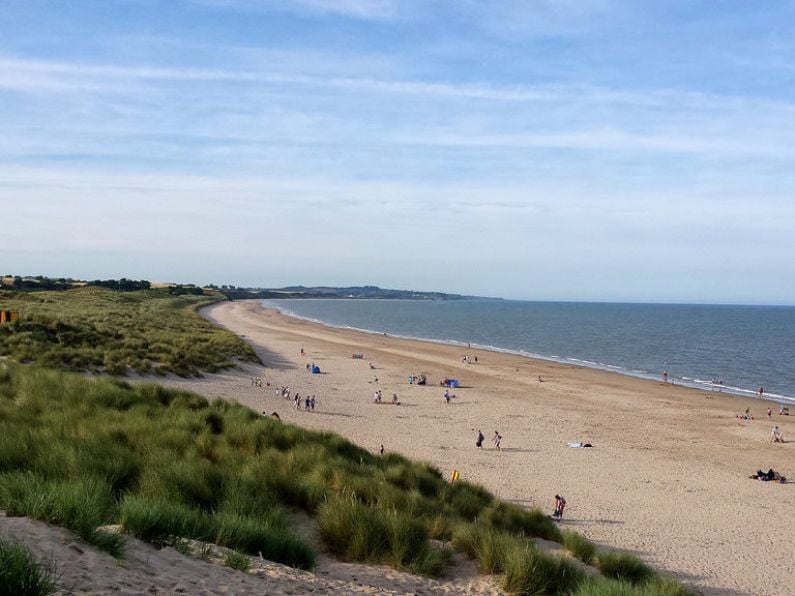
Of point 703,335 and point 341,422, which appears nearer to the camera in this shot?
point 341,422

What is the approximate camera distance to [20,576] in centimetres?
349

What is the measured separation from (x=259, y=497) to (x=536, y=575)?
324cm

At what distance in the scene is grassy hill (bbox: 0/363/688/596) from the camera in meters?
5.75

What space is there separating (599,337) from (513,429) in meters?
61.6

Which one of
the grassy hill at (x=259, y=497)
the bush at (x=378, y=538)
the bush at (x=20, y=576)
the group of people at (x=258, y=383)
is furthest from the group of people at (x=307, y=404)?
the bush at (x=20, y=576)

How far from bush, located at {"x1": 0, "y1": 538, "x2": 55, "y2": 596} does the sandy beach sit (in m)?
9.81

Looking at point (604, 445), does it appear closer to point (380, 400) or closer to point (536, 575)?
point (380, 400)

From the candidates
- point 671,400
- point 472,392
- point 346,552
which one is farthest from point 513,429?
point 346,552

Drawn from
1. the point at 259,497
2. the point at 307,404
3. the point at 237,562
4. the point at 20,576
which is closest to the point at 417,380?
the point at 307,404

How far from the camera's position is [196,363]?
29531mm

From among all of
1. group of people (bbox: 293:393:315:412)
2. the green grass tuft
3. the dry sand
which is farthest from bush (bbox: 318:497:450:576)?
group of people (bbox: 293:393:315:412)

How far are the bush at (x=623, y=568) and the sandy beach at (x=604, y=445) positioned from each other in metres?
2.75

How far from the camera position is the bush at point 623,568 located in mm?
7688

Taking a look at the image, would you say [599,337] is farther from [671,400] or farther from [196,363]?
[196,363]
